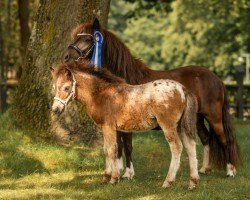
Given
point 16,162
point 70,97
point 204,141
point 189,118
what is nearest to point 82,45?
point 70,97

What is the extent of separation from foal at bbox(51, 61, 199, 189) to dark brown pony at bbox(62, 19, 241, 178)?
761 mm

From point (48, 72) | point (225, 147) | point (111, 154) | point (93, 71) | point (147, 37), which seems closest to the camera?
point (111, 154)

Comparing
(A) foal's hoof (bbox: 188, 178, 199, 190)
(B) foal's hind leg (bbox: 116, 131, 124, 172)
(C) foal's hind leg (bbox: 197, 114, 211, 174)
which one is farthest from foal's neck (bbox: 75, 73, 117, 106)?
(C) foal's hind leg (bbox: 197, 114, 211, 174)

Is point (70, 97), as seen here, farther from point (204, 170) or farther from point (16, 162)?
point (204, 170)

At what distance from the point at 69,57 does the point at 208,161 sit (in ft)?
9.95

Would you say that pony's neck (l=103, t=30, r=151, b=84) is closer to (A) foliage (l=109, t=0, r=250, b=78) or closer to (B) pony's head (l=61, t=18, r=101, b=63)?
(B) pony's head (l=61, t=18, r=101, b=63)

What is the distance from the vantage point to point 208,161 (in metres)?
10.3

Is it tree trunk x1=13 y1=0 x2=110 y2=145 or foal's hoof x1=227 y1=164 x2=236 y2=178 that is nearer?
foal's hoof x1=227 y1=164 x2=236 y2=178

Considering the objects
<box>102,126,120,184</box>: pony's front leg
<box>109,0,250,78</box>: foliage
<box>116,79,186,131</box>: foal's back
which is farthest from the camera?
<box>109,0,250,78</box>: foliage

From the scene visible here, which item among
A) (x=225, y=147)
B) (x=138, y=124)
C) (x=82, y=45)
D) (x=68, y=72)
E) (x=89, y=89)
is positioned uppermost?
(x=82, y=45)

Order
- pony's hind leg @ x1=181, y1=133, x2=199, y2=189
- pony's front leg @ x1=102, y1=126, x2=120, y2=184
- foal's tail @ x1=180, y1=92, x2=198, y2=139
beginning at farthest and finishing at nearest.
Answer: pony's front leg @ x1=102, y1=126, x2=120, y2=184
pony's hind leg @ x1=181, y1=133, x2=199, y2=189
foal's tail @ x1=180, y1=92, x2=198, y2=139

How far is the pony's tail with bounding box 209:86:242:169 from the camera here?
9.91 m

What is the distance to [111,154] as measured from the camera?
8.74m

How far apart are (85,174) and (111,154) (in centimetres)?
149
